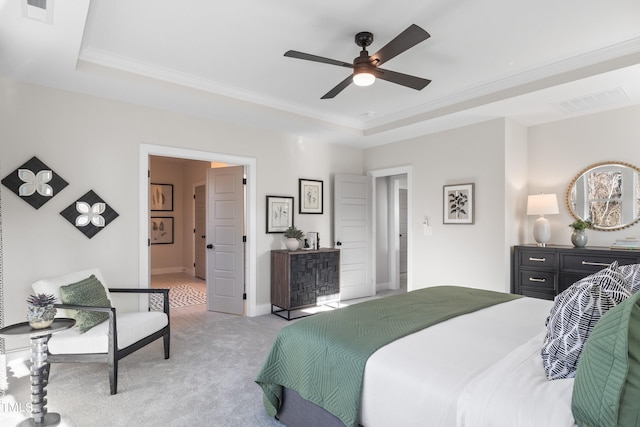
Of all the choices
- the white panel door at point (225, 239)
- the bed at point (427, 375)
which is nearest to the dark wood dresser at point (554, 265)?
the bed at point (427, 375)

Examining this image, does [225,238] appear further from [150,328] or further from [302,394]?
[302,394]

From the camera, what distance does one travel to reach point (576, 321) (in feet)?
4.65

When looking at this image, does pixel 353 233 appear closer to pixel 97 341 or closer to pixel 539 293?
pixel 539 293

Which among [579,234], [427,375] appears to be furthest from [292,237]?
[427,375]

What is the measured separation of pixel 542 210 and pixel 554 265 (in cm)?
66

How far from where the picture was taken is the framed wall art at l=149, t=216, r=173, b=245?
7.74 meters

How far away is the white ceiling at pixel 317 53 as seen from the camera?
2.44 meters

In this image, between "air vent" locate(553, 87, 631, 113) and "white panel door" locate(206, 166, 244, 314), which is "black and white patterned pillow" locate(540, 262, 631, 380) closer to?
"air vent" locate(553, 87, 631, 113)

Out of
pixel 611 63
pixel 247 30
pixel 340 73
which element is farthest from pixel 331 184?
pixel 611 63

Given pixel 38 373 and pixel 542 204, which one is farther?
pixel 542 204

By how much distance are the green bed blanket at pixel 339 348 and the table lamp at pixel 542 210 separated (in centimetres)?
208

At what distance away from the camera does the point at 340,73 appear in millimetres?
3459

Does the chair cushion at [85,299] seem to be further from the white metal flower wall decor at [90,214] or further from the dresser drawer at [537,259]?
the dresser drawer at [537,259]

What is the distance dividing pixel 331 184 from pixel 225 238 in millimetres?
1880
